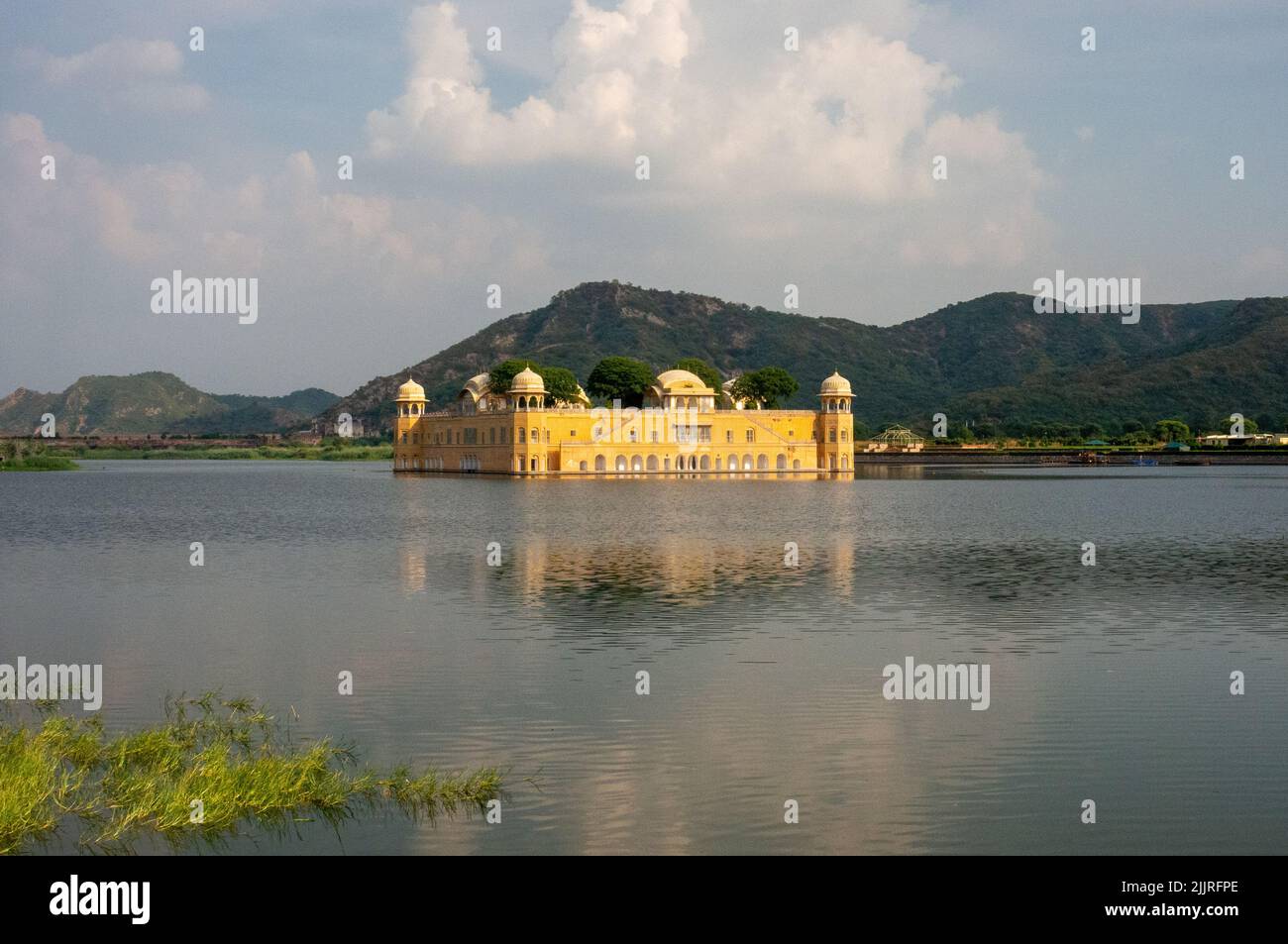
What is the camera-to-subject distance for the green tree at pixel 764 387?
12456 cm

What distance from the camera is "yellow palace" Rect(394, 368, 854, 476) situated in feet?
350

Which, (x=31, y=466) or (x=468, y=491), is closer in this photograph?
(x=468, y=491)

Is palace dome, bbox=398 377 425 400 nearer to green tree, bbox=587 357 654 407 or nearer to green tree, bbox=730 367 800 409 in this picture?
green tree, bbox=587 357 654 407

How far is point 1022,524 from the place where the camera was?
4900cm

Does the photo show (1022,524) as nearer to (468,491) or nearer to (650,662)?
(650,662)

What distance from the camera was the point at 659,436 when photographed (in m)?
109

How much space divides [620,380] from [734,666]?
3941 inches

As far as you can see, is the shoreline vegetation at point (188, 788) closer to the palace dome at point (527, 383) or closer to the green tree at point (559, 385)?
the palace dome at point (527, 383)

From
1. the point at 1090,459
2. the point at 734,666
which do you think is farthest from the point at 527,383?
the point at 734,666

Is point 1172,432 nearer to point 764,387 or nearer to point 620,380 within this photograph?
point 764,387

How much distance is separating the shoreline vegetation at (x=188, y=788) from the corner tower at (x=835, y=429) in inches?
3933

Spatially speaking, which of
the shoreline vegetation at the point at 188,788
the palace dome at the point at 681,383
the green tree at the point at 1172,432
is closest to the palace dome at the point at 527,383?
the palace dome at the point at 681,383
